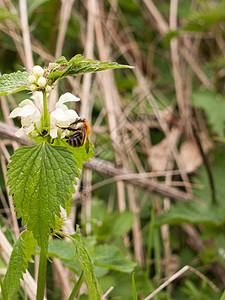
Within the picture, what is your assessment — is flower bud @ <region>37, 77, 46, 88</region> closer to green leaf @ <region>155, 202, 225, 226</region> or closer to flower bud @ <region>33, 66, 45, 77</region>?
flower bud @ <region>33, 66, 45, 77</region>

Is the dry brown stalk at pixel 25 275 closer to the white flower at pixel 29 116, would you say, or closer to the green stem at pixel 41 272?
the green stem at pixel 41 272

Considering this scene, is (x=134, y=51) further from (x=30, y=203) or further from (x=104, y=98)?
(x=30, y=203)

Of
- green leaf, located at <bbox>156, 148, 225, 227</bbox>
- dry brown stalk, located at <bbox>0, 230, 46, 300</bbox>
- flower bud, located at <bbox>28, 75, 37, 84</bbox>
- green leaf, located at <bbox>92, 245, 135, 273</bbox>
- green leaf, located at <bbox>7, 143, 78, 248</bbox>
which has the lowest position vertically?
green leaf, located at <bbox>156, 148, 225, 227</bbox>

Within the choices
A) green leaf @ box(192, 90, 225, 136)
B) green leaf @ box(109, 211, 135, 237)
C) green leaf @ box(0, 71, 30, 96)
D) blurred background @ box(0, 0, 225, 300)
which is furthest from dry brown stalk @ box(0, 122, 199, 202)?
green leaf @ box(0, 71, 30, 96)

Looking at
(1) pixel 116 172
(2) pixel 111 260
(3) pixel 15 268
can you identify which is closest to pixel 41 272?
(3) pixel 15 268

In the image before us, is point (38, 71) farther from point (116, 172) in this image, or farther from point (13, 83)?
point (116, 172)

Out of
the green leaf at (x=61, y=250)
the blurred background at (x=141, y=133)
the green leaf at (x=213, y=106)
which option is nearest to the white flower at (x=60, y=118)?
the green leaf at (x=61, y=250)

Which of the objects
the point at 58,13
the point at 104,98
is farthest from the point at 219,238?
the point at 58,13
